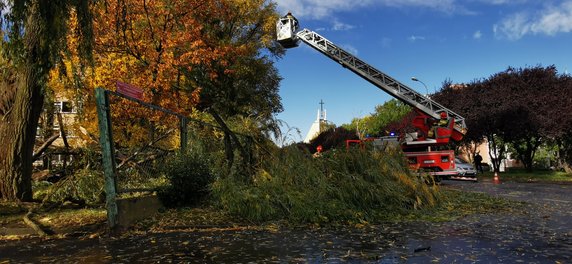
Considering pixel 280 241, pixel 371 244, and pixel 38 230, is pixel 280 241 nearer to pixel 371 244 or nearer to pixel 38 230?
pixel 371 244

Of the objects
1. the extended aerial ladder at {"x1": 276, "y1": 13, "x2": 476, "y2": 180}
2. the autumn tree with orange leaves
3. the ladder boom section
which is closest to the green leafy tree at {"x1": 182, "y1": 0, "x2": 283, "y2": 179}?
the autumn tree with orange leaves

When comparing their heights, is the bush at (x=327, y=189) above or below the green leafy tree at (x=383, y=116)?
below

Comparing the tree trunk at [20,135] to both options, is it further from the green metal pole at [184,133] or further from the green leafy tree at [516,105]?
the green leafy tree at [516,105]

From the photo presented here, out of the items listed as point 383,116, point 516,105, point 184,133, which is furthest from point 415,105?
point 383,116

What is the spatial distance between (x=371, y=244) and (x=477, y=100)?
93.3 ft

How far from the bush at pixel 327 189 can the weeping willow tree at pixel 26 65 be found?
4138 millimetres

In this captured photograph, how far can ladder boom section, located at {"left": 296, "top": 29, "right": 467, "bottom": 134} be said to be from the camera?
22016mm

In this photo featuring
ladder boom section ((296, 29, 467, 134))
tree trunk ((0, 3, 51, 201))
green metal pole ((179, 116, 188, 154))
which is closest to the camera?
tree trunk ((0, 3, 51, 201))

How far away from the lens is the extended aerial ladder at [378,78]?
2189cm

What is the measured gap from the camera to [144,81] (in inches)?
771

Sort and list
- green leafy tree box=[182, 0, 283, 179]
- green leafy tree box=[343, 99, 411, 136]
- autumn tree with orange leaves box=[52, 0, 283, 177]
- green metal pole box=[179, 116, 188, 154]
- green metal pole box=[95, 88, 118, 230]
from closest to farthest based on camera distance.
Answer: green metal pole box=[95, 88, 118, 230], green metal pole box=[179, 116, 188, 154], autumn tree with orange leaves box=[52, 0, 283, 177], green leafy tree box=[182, 0, 283, 179], green leafy tree box=[343, 99, 411, 136]

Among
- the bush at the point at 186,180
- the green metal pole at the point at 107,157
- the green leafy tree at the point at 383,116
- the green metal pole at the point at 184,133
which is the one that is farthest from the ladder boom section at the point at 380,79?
the green leafy tree at the point at 383,116

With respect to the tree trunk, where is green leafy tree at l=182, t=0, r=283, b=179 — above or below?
above

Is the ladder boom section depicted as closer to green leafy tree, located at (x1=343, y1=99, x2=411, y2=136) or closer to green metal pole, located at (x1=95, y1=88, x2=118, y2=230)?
green metal pole, located at (x1=95, y1=88, x2=118, y2=230)
